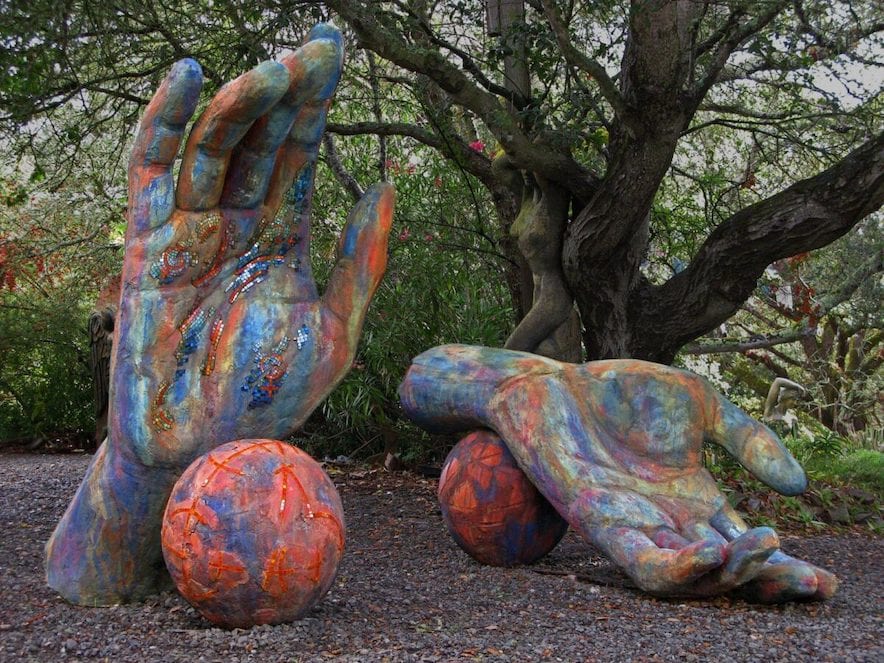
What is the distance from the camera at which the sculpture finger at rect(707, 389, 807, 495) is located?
3.92 metres

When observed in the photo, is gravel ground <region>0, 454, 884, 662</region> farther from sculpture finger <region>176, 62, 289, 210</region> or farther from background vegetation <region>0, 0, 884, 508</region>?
background vegetation <region>0, 0, 884, 508</region>

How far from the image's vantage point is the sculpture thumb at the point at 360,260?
4.01 m

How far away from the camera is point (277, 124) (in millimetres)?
3842

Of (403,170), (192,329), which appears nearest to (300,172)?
(192,329)

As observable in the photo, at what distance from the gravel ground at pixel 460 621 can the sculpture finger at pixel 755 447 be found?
18.6 inches

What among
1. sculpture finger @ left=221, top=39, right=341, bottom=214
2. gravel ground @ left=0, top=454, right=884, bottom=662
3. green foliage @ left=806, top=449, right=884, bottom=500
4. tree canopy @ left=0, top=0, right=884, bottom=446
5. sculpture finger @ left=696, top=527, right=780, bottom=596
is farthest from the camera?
green foliage @ left=806, top=449, right=884, bottom=500

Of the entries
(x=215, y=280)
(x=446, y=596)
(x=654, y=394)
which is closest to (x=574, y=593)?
(x=446, y=596)

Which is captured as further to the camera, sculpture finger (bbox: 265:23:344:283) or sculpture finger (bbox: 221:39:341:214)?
sculpture finger (bbox: 265:23:344:283)

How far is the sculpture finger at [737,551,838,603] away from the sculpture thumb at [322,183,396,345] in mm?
1789

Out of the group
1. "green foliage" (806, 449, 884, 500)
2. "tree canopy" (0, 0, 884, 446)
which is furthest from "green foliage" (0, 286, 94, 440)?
"green foliage" (806, 449, 884, 500)

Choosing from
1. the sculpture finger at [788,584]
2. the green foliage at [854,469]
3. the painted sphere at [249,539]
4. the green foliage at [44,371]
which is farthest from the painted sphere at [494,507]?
the green foliage at [44,371]

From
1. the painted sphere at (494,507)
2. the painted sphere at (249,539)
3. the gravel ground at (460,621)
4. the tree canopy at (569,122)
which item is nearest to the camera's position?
the gravel ground at (460,621)

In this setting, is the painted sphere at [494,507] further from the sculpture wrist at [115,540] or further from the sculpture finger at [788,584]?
the sculpture wrist at [115,540]

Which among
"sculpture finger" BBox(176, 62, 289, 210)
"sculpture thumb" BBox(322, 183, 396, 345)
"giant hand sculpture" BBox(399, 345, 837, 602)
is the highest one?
"sculpture finger" BBox(176, 62, 289, 210)
